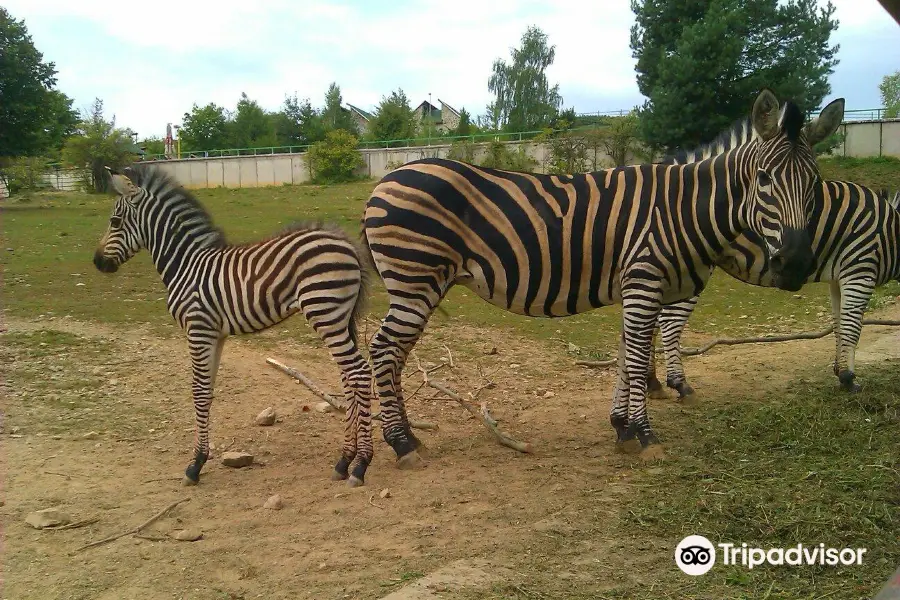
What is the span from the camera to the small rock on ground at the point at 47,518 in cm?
488

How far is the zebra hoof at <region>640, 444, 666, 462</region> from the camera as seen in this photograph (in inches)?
232

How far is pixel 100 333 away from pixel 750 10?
78.0 ft

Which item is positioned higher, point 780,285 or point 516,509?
→ point 780,285

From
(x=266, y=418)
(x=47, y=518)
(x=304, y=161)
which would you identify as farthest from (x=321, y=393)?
(x=304, y=161)

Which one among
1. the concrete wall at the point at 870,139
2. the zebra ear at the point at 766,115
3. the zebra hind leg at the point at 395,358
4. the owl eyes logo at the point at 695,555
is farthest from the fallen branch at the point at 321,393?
the concrete wall at the point at 870,139

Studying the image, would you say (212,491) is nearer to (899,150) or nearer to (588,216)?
(588,216)

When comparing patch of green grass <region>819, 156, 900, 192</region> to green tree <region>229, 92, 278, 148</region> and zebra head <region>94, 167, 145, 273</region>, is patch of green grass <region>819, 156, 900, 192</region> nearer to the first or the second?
zebra head <region>94, 167, 145, 273</region>

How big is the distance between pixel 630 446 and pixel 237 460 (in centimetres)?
339

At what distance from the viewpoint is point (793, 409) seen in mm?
6750

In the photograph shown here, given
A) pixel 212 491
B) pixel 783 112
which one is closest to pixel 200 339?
pixel 212 491

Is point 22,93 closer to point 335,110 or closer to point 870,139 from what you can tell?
point 870,139

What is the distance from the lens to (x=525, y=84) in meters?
67.8

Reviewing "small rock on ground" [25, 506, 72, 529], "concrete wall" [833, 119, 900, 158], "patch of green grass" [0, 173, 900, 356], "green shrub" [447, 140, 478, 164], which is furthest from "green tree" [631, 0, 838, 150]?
"small rock on ground" [25, 506, 72, 529]

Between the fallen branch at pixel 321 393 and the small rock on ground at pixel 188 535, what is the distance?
Answer: 6.54 feet
